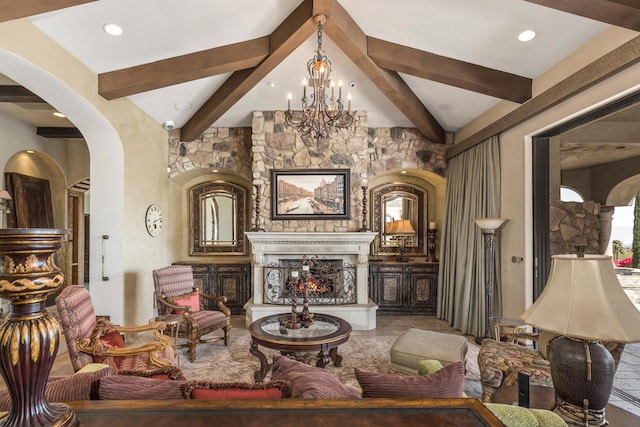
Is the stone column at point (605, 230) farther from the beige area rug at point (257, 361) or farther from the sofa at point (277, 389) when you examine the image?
the sofa at point (277, 389)

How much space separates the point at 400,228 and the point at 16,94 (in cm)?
575

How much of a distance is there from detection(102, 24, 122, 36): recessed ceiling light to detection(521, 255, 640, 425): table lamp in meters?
3.89

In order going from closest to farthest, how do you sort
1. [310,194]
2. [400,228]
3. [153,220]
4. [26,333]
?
[26,333], [153,220], [310,194], [400,228]

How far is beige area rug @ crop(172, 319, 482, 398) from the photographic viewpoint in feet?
10.8

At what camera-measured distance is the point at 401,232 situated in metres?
6.13

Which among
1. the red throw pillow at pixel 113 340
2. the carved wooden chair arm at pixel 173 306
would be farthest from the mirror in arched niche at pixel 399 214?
the red throw pillow at pixel 113 340

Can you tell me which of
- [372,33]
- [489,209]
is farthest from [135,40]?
[489,209]

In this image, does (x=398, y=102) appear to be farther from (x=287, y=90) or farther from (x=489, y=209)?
(x=489, y=209)

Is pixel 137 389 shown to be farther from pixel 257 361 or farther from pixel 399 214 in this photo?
pixel 399 214

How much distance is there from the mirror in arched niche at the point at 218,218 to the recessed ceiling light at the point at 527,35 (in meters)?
4.83

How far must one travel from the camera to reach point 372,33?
12.5 feet

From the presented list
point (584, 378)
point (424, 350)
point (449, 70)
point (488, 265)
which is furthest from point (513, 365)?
point (449, 70)

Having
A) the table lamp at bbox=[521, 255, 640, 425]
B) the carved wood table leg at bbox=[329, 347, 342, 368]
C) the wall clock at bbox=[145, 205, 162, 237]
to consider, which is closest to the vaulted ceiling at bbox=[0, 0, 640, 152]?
the wall clock at bbox=[145, 205, 162, 237]

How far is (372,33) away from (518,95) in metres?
1.79
